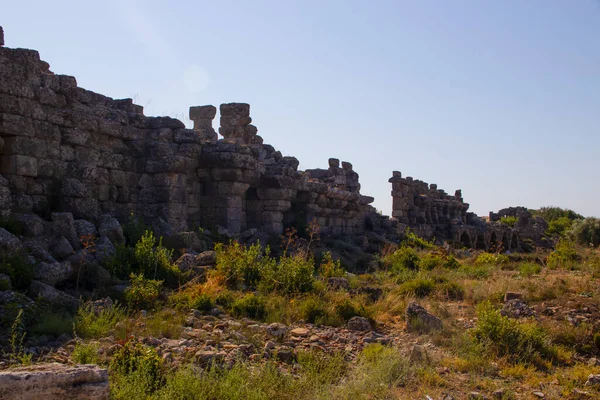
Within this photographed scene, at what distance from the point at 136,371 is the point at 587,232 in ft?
97.5

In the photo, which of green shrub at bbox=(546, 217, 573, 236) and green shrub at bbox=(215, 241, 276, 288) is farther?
green shrub at bbox=(546, 217, 573, 236)

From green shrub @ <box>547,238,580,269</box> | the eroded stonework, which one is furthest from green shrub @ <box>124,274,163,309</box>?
green shrub @ <box>547,238,580,269</box>

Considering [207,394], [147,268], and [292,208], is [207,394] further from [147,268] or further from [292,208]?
[292,208]

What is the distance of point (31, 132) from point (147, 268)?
121 inches

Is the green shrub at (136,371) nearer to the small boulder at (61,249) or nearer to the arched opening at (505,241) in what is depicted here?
the small boulder at (61,249)

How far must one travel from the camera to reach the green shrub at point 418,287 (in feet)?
37.5

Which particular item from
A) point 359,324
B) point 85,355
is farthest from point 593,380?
point 85,355

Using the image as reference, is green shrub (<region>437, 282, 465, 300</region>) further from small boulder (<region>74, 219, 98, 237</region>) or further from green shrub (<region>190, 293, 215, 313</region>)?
small boulder (<region>74, 219, 98, 237</region>)

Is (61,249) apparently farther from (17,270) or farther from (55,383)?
(55,383)

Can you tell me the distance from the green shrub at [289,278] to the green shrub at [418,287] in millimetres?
1982

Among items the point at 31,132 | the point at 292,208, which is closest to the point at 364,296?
the point at 31,132

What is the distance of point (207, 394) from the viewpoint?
5.59 meters

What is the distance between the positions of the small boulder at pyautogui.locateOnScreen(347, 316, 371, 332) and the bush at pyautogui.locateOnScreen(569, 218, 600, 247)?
79.2ft

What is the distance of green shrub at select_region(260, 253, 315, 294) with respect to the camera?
9.98 metres
